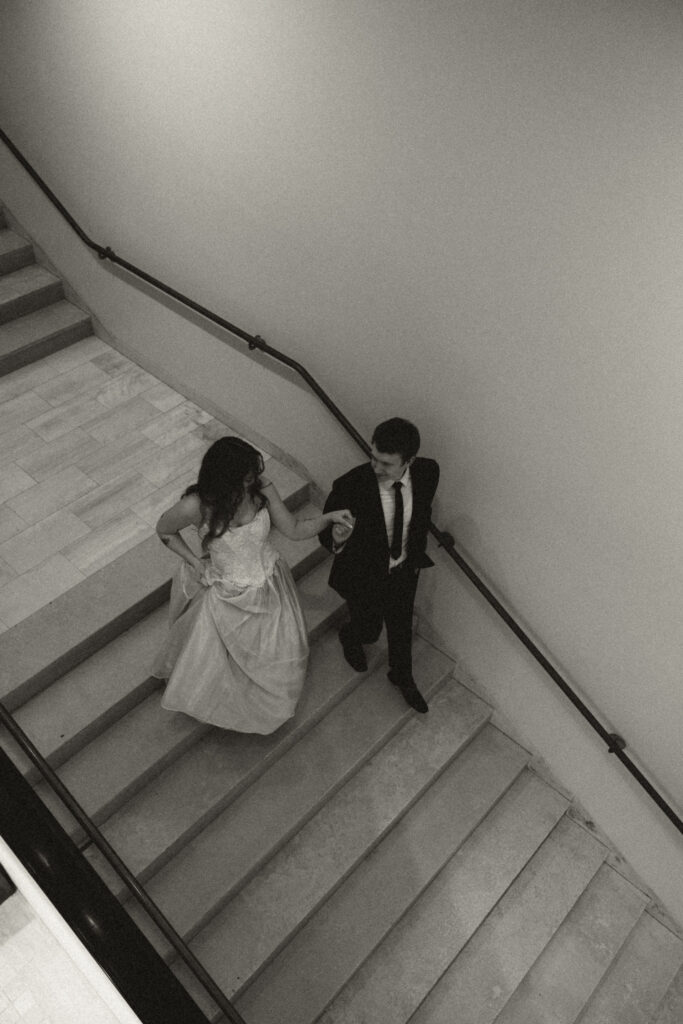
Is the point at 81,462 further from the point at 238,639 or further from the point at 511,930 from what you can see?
Result: the point at 511,930

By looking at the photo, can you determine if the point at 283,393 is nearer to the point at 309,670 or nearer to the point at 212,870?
the point at 309,670


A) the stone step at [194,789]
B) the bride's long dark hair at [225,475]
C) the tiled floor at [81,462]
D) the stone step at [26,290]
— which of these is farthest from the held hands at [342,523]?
the stone step at [26,290]

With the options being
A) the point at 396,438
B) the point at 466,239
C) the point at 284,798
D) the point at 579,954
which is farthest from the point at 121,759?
the point at 466,239

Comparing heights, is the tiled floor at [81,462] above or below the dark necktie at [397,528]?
below

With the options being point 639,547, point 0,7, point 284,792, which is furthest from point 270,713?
point 0,7

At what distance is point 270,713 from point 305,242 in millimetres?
2280

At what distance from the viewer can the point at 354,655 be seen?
13.6 feet

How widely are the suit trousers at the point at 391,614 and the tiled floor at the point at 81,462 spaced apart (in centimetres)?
127

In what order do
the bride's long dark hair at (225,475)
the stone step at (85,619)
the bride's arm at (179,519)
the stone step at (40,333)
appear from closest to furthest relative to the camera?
the bride's long dark hair at (225,475) → the bride's arm at (179,519) → the stone step at (85,619) → the stone step at (40,333)

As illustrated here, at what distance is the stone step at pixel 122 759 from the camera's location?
3.44m

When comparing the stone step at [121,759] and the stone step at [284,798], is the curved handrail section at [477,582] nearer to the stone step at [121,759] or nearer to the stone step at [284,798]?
the stone step at [284,798]

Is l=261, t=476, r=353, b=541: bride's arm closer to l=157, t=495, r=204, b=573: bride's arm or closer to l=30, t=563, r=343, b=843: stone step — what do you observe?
l=157, t=495, r=204, b=573: bride's arm

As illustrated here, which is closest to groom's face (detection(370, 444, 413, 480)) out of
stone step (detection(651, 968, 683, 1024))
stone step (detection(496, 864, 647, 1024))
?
stone step (detection(496, 864, 647, 1024))

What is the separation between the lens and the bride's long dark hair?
2.95 metres
